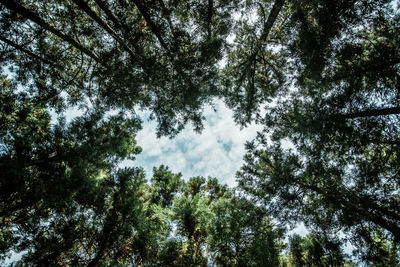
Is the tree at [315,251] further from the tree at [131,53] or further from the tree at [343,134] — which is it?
the tree at [131,53]

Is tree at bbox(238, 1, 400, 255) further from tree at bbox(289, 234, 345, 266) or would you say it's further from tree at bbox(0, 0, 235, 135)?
tree at bbox(0, 0, 235, 135)

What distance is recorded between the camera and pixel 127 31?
5723mm

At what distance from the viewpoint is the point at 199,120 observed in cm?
729

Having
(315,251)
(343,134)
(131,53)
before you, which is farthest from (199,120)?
(315,251)

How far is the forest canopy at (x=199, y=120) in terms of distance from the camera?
449 centimetres

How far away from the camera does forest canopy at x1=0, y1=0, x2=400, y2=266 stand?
177 inches

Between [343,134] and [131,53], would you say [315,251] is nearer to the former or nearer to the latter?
[343,134]

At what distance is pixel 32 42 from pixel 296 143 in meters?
9.67

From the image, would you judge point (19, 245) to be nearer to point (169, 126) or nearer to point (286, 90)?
point (169, 126)

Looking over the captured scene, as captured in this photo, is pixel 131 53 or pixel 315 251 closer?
pixel 131 53

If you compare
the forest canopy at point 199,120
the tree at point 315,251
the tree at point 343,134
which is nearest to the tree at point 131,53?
the forest canopy at point 199,120

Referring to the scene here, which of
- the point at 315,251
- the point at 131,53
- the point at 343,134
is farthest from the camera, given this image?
the point at 315,251

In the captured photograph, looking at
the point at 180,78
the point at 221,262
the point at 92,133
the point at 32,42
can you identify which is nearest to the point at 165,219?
the point at 221,262

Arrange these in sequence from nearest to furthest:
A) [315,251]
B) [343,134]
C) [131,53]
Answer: [343,134], [131,53], [315,251]
